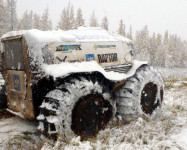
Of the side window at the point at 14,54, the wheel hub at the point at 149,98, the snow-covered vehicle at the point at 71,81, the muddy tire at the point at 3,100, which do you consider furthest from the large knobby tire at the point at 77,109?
the muddy tire at the point at 3,100

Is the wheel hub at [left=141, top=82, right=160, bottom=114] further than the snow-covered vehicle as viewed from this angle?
Yes

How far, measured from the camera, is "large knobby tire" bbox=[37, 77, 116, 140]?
338cm

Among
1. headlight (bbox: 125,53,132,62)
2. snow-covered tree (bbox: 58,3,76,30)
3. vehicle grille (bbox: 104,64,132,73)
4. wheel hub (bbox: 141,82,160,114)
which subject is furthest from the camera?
snow-covered tree (bbox: 58,3,76,30)

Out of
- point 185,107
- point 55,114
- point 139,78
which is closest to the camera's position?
point 55,114

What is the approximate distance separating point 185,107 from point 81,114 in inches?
158

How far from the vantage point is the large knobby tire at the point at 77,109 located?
3.38 m

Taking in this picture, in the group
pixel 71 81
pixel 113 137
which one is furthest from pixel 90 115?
pixel 71 81

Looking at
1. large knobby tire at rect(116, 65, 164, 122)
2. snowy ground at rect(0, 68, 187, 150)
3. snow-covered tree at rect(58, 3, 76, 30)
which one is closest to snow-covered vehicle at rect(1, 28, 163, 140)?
large knobby tire at rect(116, 65, 164, 122)

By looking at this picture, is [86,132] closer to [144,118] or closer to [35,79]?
[35,79]

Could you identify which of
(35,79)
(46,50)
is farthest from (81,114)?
(46,50)

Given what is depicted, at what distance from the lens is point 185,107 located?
254 inches

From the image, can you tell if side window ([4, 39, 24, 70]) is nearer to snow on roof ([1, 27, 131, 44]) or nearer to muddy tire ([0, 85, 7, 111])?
snow on roof ([1, 27, 131, 44])

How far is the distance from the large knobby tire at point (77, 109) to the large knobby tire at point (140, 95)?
0.33 meters

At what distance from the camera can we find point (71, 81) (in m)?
3.70
